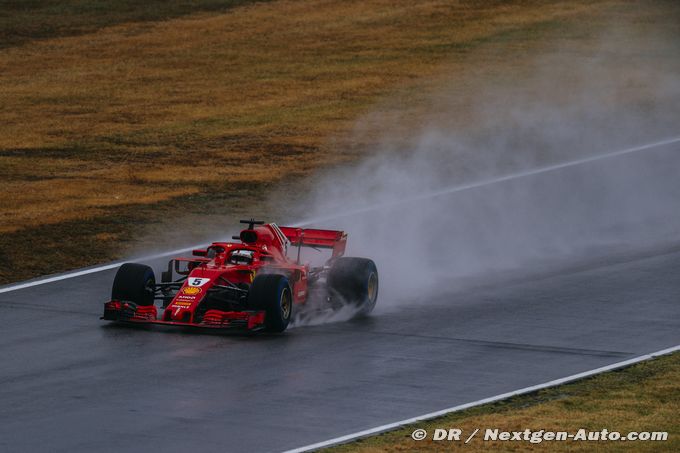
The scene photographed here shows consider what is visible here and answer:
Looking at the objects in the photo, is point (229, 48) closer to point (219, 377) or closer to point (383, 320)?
point (383, 320)

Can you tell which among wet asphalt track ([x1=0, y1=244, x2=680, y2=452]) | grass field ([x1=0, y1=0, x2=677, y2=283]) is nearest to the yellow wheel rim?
wet asphalt track ([x1=0, y1=244, x2=680, y2=452])

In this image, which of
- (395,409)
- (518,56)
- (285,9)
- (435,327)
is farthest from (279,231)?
(285,9)

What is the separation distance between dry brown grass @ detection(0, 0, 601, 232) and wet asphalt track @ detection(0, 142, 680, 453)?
860cm

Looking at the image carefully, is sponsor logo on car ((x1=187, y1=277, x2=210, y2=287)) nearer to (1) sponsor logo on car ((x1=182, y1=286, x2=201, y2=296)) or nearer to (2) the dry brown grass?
(1) sponsor logo on car ((x1=182, y1=286, x2=201, y2=296))

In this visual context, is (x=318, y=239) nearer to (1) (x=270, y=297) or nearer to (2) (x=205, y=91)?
(1) (x=270, y=297)

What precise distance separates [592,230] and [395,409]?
38.4 feet

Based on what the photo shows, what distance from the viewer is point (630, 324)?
20.0 meters

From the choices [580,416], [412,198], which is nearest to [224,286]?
[580,416]

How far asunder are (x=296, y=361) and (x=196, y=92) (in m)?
24.3

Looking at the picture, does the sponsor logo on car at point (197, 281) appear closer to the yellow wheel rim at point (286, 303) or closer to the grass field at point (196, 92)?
the yellow wheel rim at point (286, 303)

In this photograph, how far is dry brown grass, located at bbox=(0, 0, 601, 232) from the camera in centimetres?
3164

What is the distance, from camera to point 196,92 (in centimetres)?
4119

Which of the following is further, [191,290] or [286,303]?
[286,303]

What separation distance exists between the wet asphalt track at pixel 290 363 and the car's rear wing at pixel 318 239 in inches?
53.8
